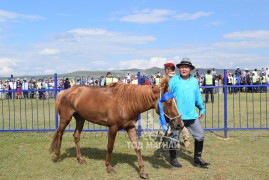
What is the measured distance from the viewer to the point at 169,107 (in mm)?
5113

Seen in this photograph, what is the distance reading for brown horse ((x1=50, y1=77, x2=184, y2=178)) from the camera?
525 cm

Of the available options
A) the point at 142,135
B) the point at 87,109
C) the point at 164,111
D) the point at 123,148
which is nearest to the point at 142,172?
the point at 164,111

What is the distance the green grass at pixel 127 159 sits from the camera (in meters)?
5.72

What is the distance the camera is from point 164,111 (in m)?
5.17

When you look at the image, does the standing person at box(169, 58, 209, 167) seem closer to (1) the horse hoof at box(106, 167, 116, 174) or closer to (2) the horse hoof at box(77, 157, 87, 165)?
(1) the horse hoof at box(106, 167, 116, 174)

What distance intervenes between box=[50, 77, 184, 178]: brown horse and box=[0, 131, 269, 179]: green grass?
0.35 metres

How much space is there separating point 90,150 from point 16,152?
180cm

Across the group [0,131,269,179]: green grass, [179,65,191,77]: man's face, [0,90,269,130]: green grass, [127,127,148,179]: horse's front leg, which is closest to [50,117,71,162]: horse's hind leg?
[0,131,269,179]: green grass

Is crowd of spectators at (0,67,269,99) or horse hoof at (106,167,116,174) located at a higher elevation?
crowd of spectators at (0,67,269,99)

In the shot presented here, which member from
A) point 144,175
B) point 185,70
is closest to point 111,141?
point 144,175

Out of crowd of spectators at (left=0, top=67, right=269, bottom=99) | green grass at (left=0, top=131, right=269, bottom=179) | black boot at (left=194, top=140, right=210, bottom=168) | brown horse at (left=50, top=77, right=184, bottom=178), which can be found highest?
crowd of spectators at (left=0, top=67, right=269, bottom=99)

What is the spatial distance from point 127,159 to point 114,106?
1625 millimetres

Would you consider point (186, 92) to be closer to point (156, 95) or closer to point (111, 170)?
point (156, 95)

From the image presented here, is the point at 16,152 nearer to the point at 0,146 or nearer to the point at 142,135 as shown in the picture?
the point at 0,146
